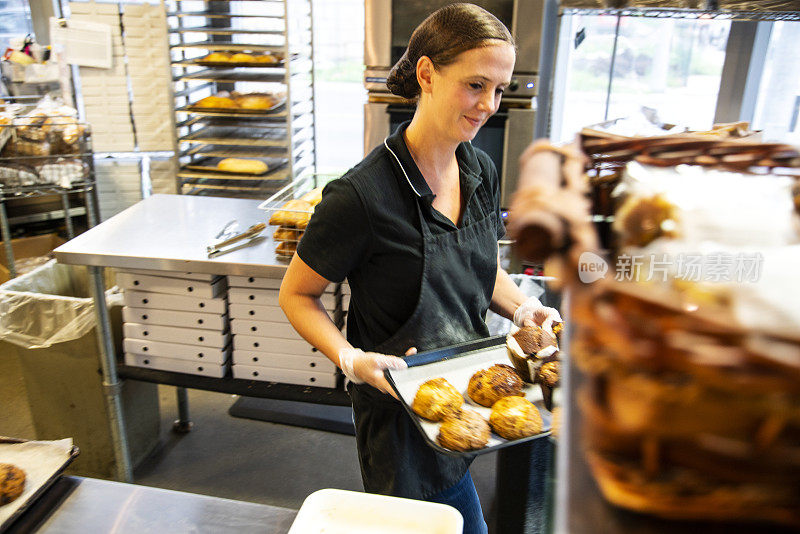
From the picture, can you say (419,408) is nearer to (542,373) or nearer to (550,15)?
(542,373)

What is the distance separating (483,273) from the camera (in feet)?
5.25

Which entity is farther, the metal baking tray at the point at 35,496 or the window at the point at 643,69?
the window at the point at 643,69

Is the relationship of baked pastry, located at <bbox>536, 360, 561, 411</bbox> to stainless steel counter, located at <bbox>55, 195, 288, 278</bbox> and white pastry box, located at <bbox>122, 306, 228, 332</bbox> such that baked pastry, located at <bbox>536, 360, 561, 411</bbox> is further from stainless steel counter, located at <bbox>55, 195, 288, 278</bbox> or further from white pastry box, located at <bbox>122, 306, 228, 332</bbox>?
white pastry box, located at <bbox>122, 306, 228, 332</bbox>

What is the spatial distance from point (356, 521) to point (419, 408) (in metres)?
0.31

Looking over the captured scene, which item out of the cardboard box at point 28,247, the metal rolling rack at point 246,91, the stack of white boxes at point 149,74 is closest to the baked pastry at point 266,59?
the metal rolling rack at point 246,91

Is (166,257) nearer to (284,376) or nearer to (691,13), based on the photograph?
(284,376)

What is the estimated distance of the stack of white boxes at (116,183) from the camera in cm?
440

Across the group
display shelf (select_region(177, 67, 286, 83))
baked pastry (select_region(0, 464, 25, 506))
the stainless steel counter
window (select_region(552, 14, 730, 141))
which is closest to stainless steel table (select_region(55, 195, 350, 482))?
the stainless steel counter

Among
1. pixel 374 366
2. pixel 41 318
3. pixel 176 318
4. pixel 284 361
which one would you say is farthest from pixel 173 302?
pixel 374 366

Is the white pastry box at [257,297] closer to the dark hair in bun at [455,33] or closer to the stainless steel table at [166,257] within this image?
the stainless steel table at [166,257]

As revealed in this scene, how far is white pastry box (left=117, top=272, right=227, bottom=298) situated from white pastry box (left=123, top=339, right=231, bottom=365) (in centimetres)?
22

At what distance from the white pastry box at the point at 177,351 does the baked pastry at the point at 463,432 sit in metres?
1.34

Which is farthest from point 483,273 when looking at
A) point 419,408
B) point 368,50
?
point 368,50

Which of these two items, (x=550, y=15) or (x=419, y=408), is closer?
(x=419, y=408)
